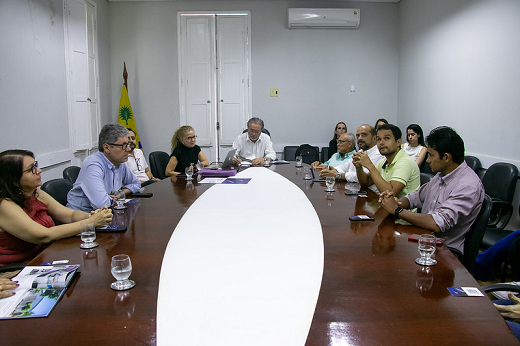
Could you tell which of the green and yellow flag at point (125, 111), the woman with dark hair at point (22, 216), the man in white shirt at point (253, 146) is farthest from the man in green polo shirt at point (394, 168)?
the green and yellow flag at point (125, 111)

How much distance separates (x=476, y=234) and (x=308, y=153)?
5075mm

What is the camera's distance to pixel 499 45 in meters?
4.38

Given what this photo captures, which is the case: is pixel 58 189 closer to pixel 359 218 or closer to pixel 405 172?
pixel 359 218

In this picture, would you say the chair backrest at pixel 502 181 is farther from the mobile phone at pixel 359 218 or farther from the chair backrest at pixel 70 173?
the chair backrest at pixel 70 173

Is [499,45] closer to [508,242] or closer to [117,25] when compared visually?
[508,242]

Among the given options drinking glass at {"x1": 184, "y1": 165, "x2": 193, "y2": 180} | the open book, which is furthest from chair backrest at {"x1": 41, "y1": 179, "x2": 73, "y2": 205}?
the open book

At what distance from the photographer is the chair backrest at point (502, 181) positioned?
3771 millimetres

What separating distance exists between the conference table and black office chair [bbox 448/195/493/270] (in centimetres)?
36

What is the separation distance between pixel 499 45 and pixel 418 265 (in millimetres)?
3762

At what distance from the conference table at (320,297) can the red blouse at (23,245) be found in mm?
323

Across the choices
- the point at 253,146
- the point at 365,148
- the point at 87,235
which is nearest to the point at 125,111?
the point at 253,146

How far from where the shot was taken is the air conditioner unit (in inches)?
277

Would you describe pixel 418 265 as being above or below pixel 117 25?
below

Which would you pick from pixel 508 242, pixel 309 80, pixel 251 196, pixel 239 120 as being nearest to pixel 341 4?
pixel 309 80
